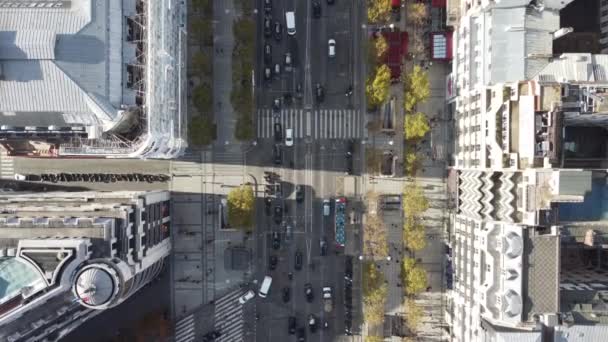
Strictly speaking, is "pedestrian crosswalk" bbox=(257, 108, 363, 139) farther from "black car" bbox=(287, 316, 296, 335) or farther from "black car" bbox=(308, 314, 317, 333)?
"black car" bbox=(287, 316, 296, 335)

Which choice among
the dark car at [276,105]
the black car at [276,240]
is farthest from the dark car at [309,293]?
the dark car at [276,105]

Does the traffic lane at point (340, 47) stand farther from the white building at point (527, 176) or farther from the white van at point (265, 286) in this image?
the white van at point (265, 286)

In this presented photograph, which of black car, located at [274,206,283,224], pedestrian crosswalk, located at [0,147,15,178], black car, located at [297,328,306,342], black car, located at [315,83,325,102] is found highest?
black car, located at [315,83,325,102]

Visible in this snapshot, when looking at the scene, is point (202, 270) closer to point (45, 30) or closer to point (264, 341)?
point (264, 341)

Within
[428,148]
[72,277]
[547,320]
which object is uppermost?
[428,148]

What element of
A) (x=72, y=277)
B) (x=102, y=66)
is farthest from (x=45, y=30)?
(x=72, y=277)

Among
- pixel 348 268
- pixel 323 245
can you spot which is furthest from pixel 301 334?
pixel 323 245

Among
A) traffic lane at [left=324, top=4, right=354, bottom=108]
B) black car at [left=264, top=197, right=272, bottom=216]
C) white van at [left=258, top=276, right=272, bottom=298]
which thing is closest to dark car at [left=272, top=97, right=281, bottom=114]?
traffic lane at [left=324, top=4, right=354, bottom=108]

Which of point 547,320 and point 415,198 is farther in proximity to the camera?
point 415,198
